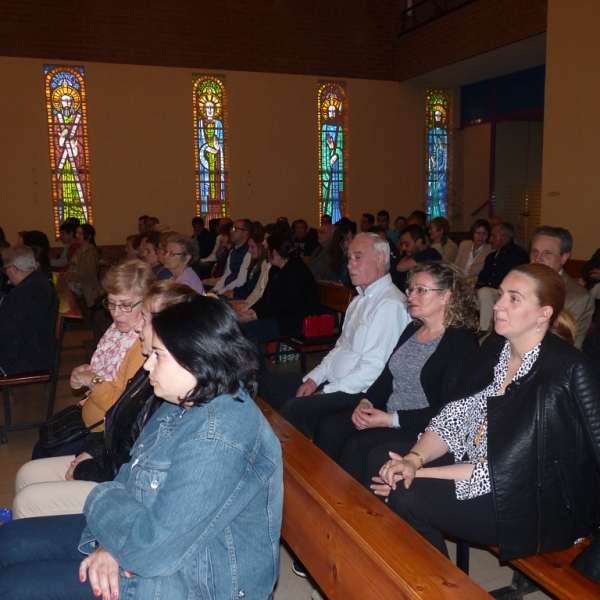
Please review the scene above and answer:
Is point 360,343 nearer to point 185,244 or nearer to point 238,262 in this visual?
point 185,244

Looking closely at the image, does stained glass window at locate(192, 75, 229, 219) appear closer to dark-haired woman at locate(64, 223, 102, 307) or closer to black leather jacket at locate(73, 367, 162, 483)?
dark-haired woman at locate(64, 223, 102, 307)

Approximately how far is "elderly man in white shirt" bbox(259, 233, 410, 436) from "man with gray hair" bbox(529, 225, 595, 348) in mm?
980

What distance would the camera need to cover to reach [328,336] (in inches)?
192

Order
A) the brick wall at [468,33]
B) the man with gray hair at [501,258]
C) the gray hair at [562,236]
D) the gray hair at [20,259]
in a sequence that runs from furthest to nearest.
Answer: the brick wall at [468,33], the man with gray hair at [501,258], the gray hair at [20,259], the gray hair at [562,236]

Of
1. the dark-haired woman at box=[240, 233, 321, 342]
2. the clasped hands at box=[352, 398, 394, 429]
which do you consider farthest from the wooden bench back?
the clasped hands at box=[352, 398, 394, 429]

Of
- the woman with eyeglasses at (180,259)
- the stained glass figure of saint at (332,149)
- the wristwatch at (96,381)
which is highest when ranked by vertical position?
the stained glass figure of saint at (332,149)

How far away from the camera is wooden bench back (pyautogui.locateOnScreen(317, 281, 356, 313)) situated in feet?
18.6

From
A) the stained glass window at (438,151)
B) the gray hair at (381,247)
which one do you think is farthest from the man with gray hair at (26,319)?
the stained glass window at (438,151)

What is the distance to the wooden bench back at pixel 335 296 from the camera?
18.6ft

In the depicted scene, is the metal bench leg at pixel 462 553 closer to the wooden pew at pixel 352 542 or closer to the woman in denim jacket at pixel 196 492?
the wooden pew at pixel 352 542

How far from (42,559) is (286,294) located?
3.51m

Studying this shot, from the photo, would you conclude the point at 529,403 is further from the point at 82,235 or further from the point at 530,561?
the point at 82,235

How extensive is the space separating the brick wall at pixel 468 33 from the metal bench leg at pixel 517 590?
29.3 ft

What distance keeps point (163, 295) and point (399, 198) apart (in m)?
11.8
